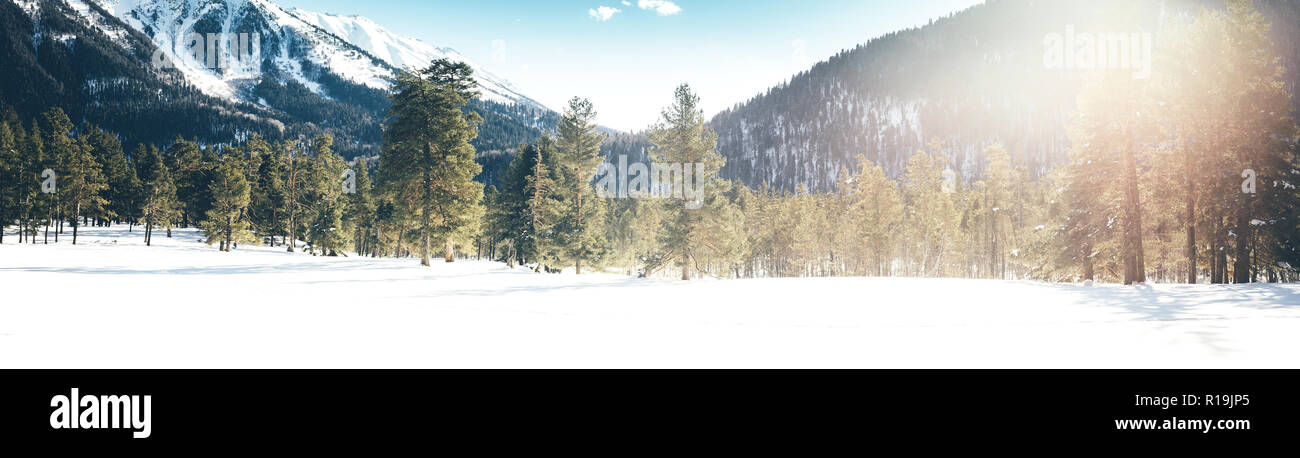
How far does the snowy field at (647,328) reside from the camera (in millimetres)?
5820

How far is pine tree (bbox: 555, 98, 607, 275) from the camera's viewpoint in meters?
31.7

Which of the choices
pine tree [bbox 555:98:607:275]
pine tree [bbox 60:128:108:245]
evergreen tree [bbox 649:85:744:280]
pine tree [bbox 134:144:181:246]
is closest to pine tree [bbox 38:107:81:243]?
pine tree [bbox 60:128:108:245]

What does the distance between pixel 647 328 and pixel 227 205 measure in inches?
2254

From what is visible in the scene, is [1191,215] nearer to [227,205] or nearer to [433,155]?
[433,155]

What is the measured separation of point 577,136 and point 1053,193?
2661 centimetres

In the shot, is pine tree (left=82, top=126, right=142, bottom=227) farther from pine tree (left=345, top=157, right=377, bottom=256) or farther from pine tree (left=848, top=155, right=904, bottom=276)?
pine tree (left=848, top=155, right=904, bottom=276)

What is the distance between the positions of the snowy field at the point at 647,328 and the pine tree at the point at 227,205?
39.7 metres

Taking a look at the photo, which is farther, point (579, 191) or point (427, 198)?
point (579, 191)

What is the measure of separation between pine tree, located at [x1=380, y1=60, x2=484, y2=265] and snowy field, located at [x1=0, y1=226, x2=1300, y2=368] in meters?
14.3

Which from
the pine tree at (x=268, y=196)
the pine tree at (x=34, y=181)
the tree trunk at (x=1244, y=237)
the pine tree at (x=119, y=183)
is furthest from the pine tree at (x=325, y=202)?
the tree trunk at (x=1244, y=237)

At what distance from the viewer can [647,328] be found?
841 cm

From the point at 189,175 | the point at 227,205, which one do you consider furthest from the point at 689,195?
the point at 189,175
